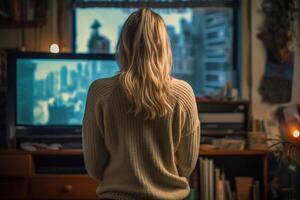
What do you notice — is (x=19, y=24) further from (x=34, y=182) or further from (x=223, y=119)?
(x=223, y=119)

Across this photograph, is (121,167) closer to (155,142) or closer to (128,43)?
(155,142)

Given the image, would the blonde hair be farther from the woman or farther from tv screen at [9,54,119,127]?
tv screen at [9,54,119,127]

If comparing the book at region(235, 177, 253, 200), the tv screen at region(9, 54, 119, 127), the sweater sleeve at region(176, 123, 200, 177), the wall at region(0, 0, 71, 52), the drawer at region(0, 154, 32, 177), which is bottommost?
the book at region(235, 177, 253, 200)

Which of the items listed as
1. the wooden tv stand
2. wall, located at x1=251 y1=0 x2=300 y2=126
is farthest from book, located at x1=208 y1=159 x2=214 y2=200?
the wooden tv stand

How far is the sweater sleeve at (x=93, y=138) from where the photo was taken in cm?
158

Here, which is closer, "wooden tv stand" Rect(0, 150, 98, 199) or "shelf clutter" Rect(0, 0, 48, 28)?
"wooden tv stand" Rect(0, 150, 98, 199)

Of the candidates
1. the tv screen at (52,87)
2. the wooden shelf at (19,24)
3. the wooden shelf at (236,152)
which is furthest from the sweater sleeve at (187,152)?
the wooden shelf at (19,24)

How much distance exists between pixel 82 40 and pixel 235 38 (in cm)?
111

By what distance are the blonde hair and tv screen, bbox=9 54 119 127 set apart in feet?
4.30

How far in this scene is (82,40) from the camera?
11.0ft

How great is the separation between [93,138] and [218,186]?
1.44 m

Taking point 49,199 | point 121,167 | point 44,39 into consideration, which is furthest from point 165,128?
point 44,39

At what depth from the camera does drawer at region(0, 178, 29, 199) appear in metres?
2.76

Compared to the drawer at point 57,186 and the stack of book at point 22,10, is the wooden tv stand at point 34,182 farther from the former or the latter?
the stack of book at point 22,10
